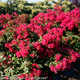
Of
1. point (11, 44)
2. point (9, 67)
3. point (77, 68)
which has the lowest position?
point (77, 68)

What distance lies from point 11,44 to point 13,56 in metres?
0.39

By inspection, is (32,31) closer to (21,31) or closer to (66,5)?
(21,31)

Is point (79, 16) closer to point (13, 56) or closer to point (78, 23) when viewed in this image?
point (78, 23)

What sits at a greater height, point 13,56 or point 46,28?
point 46,28

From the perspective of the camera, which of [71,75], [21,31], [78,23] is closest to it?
[21,31]

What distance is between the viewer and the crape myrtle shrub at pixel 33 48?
2419 mm

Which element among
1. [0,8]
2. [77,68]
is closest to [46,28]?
[77,68]

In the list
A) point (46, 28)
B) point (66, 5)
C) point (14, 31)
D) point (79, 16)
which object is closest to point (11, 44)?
point (14, 31)

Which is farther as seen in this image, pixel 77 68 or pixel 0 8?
pixel 0 8

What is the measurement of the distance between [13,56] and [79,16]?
2136 mm

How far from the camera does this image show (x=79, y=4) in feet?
33.6

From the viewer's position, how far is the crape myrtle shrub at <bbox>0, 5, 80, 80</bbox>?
95.2 inches

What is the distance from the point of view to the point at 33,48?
243 cm

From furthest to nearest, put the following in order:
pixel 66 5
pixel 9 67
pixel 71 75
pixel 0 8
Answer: pixel 66 5 < pixel 0 8 < pixel 71 75 < pixel 9 67
